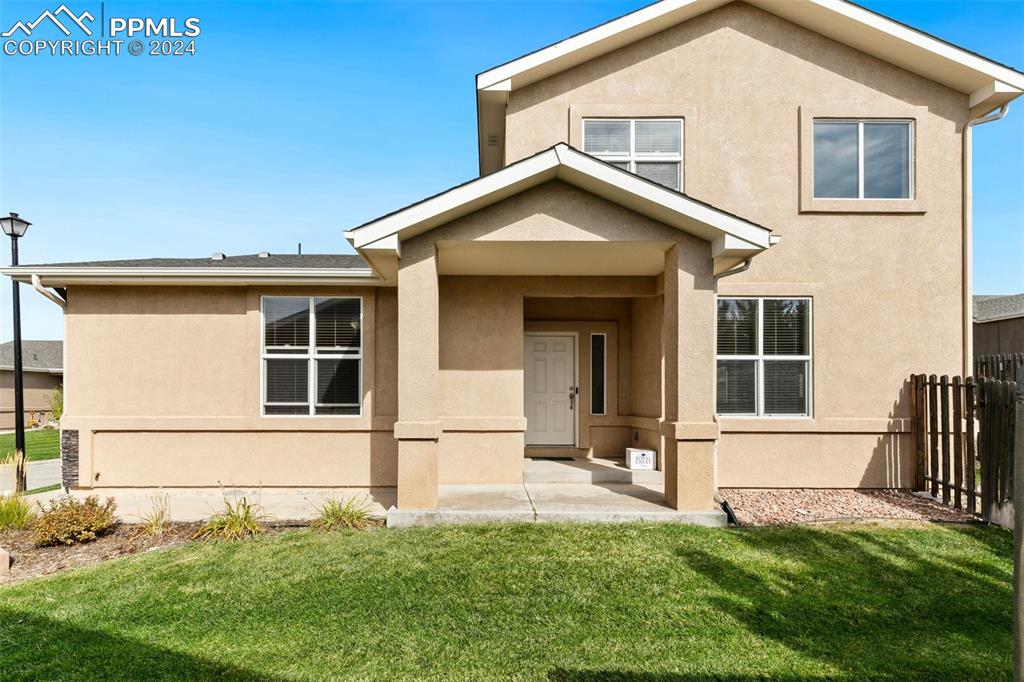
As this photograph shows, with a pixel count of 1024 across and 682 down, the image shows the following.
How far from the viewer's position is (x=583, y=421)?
35.4ft

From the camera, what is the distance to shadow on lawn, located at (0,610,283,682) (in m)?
Result: 3.76

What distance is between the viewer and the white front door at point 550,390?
35.6ft

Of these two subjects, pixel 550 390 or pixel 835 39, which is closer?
pixel 835 39

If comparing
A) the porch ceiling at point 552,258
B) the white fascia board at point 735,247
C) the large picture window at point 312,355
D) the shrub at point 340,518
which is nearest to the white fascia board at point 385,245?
the porch ceiling at point 552,258

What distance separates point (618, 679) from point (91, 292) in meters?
9.63

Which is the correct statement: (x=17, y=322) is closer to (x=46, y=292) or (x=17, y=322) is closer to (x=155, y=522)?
(x=46, y=292)

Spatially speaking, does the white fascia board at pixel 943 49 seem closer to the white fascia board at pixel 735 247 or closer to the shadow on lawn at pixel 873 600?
the white fascia board at pixel 735 247

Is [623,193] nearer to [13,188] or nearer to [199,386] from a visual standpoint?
[199,386]

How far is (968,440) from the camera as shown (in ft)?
24.1

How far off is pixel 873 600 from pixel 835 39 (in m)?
8.80

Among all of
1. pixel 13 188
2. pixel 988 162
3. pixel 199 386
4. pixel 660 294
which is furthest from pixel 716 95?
pixel 13 188

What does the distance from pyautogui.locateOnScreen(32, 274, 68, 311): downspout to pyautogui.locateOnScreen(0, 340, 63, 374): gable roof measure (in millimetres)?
23252

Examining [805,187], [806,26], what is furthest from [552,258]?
[806,26]

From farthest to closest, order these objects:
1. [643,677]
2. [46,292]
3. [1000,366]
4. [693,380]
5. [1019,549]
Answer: [1000,366] → [46,292] → [693,380] → [643,677] → [1019,549]
